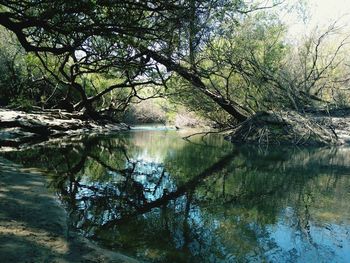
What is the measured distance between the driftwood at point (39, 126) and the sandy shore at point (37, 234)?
6.77 meters

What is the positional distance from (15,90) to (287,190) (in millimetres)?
21348

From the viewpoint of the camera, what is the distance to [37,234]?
3.43 m

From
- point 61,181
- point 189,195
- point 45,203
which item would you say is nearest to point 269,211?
point 189,195

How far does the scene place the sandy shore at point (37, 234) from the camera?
2955mm

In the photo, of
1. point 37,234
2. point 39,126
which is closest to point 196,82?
point 39,126

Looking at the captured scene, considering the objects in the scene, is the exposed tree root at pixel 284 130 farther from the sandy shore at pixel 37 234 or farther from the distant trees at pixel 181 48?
the sandy shore at pixel 37 234

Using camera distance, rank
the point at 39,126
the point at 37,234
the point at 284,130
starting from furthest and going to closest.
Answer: the point at 284,130
the point at 39,126
the point at 37,234

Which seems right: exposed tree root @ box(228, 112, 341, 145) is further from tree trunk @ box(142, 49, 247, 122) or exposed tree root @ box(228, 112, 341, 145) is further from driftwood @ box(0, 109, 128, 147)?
driftwood @ box(0, 109, 128, 147)

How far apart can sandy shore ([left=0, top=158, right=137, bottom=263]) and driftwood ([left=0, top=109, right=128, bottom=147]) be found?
677cm

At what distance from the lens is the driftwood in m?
12.2

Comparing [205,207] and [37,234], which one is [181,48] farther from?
[37,234]

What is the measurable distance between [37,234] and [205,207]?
8.44ft

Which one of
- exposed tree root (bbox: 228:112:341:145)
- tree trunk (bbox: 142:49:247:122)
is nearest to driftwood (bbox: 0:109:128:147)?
tree trunk (bbox: 142:49:247:122)

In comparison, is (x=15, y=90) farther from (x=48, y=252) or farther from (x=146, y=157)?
(x=48, y=252)
